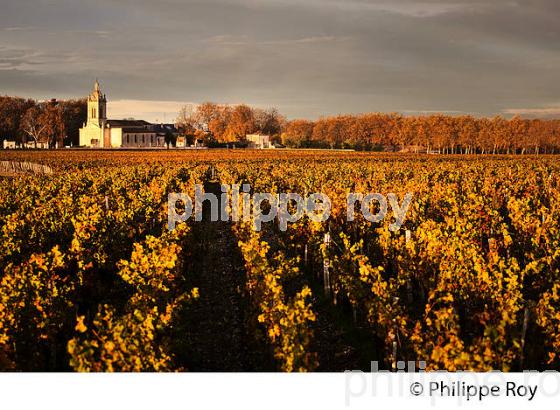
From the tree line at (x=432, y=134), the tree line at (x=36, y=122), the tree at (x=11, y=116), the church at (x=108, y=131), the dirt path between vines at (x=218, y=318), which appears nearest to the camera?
the dirt path between vines at (x=218, y=318)

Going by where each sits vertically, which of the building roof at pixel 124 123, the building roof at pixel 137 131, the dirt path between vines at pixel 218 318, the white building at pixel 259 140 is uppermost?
the building roof at pixel 124 123

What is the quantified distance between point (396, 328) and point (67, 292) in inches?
182

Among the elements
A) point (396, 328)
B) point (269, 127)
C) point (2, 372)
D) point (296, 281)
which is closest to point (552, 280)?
point (396, 328)

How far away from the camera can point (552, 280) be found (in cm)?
980

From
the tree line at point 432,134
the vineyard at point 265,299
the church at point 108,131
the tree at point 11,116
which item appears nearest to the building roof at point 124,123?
the church at point 108,131

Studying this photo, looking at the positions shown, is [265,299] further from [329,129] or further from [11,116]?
[329,129]

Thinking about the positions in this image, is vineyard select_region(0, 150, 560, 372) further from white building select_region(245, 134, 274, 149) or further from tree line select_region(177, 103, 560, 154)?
white building select_region(245, 134, 274, 149)

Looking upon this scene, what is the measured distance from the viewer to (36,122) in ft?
289

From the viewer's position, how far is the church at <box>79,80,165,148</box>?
10469cm

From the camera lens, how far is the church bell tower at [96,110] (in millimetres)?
105812

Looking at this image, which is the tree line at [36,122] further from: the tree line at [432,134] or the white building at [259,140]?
the tree line at [432,134]

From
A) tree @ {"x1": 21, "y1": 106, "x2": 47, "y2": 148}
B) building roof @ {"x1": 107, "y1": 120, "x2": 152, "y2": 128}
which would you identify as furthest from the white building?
tree @ {"x1": 21, "y1": 106, "x2": 47, "y2": 148}
